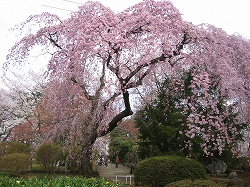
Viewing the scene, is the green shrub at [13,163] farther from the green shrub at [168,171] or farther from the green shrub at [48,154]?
the green shrub at [168,171]

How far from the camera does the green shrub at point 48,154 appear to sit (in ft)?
42.9

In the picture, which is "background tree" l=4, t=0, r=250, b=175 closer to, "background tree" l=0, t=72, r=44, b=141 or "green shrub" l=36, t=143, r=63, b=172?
"green shrub" l=36, t=143, r=63, b=172

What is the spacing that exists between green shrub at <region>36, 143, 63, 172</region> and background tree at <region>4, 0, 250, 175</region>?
130 inches

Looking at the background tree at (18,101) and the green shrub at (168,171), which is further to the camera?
the background tree at (18,101)

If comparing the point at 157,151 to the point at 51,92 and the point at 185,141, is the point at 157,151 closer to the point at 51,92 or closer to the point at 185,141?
the point at 185,141

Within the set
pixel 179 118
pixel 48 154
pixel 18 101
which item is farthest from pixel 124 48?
pixel 18 101

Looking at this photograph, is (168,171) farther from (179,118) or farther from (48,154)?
(48,154)

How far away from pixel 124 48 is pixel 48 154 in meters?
7.37

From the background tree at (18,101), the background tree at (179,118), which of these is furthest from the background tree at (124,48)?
the background tree at (18,101)

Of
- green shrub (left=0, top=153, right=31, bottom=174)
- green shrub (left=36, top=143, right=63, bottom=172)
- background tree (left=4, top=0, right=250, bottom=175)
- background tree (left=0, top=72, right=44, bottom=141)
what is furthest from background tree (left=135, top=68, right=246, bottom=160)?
background tree (left=0, top=72, right=44, bottom=141)

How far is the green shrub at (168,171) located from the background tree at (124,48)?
2363 mm

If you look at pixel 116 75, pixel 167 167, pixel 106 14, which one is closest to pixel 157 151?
pixel 167 167

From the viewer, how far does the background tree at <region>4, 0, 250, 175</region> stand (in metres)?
8.58

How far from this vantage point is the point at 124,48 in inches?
343
